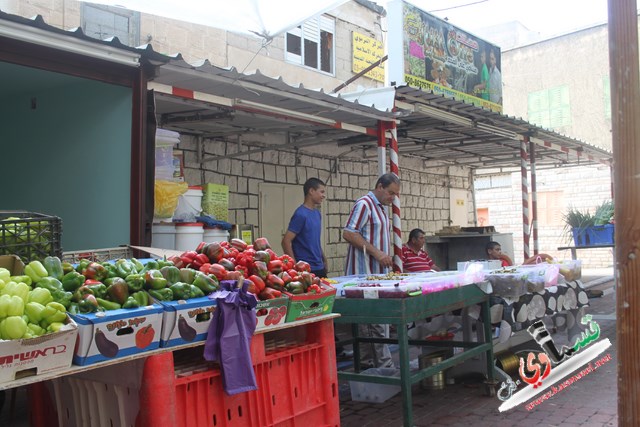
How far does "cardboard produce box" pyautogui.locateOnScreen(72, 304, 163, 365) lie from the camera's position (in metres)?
2.82

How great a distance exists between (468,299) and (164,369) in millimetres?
3241

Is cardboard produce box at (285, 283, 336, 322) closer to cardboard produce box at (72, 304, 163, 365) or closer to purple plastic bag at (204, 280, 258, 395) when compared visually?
purple plastic bag at (204, 280, 258, 395)

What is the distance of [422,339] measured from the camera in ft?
20.7

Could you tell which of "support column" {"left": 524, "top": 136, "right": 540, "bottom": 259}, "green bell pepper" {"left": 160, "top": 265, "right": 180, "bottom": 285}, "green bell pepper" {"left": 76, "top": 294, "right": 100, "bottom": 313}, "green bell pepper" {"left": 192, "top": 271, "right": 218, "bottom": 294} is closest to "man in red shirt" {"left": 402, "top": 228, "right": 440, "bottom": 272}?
"support column" {"left": 524, "top": 136, "right": 540, "bottom": 259}

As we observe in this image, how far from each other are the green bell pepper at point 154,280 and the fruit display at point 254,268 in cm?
32

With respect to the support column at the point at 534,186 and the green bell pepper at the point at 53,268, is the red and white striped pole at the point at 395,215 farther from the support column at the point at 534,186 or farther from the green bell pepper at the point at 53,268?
the green bell pepper at the point at 53,268

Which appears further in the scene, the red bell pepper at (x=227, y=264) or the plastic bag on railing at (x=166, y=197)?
the plastic bag on railing at (x=166, y=197)

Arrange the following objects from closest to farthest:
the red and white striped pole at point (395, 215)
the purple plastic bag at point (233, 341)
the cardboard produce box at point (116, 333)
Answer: the cardboard produce box at point (116, 333)
the purple plastic bag at point (233, 341)
the red and white striped pole at point (395, 215)

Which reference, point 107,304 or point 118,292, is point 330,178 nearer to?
point 118,292

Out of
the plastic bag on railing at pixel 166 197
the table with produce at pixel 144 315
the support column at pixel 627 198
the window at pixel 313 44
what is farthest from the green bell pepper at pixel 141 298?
the window at pixel 313 44

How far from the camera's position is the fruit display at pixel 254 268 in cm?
379

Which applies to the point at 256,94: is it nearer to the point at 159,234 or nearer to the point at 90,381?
the point at 159,234

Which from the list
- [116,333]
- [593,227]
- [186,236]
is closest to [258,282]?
[116,333]

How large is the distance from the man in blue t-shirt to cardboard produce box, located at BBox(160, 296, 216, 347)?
3326 mm
